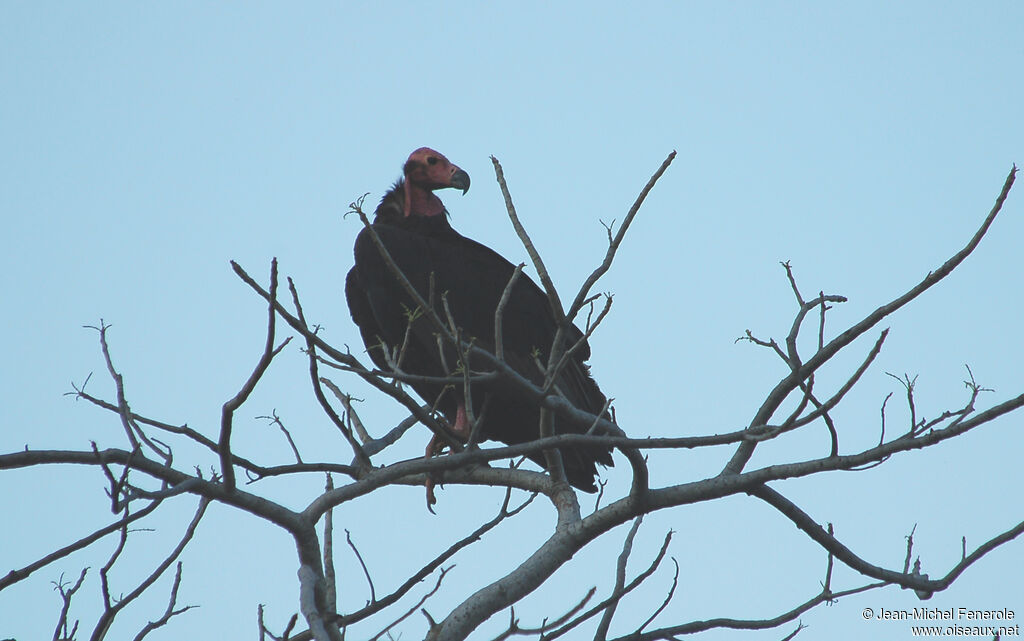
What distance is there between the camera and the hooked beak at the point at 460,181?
6.25m

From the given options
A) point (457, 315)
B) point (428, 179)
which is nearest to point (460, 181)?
point (428, 179)

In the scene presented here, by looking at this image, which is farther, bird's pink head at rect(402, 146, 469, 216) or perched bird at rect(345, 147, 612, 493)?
bird's pink head at rect(402, 146, 469, 216)

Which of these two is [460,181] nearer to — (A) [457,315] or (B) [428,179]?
(B) [428,179]

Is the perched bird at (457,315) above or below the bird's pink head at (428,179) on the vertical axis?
below

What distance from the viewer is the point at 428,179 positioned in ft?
20.8

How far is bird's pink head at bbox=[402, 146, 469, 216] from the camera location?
6191 millimetres

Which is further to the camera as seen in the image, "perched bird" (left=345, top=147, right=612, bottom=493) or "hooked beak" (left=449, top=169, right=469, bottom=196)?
"hooked beak" (left=449, top=169, right=469, bottom=196)

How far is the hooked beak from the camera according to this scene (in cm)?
625

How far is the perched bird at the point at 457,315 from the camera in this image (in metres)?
4.99

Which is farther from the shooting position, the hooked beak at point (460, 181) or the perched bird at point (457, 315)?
the hooked beak at point (460, 181)

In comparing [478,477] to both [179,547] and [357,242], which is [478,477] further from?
[357,242]

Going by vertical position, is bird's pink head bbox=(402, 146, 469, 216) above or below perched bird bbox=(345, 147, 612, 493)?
above

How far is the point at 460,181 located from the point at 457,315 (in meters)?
1.05

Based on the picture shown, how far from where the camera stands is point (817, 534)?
3098 millimetres
